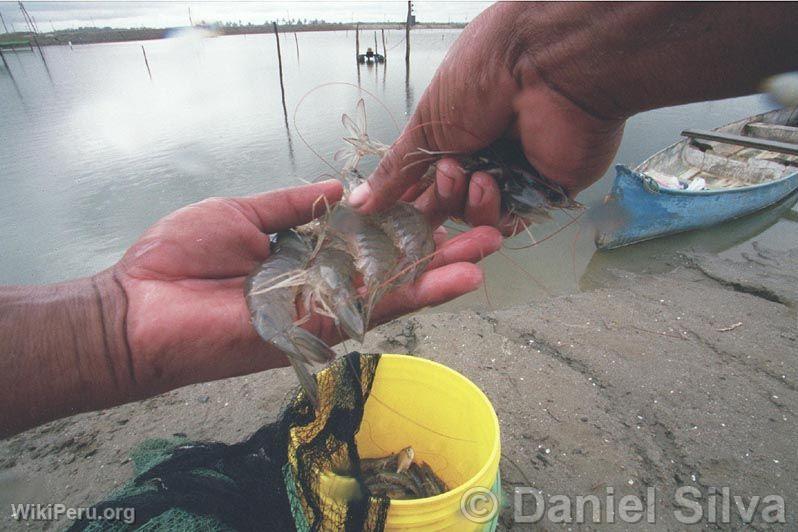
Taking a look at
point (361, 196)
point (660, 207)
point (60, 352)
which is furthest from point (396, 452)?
point (660, 207)

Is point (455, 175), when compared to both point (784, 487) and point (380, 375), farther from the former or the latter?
point (784, 487)

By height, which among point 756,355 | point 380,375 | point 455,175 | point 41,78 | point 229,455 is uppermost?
point 455,175

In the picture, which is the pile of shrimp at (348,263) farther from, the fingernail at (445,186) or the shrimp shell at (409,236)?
the fingernail at (445,186)

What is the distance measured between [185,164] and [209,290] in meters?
12.1

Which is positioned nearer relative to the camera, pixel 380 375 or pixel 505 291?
pixel 380 375

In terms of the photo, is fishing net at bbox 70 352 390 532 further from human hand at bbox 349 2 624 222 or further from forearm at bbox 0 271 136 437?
human hand at bbox 349 2 624 222

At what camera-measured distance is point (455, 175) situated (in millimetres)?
2506

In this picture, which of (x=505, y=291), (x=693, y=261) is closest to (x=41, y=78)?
(x=505, y=291)

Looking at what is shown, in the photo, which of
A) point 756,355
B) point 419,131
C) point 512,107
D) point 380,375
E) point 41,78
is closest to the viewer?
point 512,107

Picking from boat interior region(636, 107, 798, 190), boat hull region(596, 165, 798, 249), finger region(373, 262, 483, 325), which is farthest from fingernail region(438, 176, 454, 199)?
boat interior region(636, 107, 798, 190)

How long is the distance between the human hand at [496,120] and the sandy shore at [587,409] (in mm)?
2029

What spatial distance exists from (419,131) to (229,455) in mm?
2319

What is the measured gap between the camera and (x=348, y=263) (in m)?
2.67

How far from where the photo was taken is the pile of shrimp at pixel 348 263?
85.7 inches
